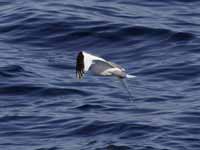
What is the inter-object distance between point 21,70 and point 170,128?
4352 mm

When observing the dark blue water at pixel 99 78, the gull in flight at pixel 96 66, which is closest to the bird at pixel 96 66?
the gull in flight at pixel 96 66

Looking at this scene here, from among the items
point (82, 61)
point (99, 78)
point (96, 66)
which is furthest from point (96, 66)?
point (99, 78)

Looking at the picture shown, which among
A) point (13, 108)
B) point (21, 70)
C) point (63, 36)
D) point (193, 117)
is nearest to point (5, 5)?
Result: point (63, 36)

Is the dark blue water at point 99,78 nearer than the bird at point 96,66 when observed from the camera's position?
No

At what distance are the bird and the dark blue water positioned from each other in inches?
48.3

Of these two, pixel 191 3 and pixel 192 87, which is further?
pixel 191 3

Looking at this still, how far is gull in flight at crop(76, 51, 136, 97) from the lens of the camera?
14.8 meters

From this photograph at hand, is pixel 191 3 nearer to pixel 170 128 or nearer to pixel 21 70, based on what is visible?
pixel 21 70

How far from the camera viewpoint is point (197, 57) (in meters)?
20.4

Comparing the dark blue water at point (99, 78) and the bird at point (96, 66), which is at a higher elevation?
the bird at point (96, 66)

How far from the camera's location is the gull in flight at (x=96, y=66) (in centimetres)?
1482

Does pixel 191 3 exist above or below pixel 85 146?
above

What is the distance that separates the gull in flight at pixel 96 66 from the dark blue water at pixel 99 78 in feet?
4.01

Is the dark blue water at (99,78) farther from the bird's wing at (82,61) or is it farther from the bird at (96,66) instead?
the bird's wing at (82,61)
